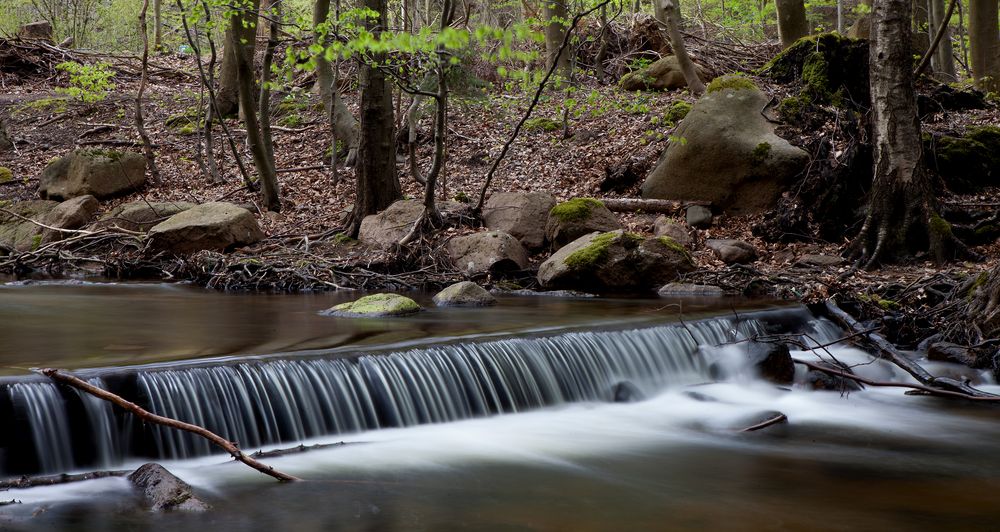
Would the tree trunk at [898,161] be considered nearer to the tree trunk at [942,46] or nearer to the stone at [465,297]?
the stone at [465,297]

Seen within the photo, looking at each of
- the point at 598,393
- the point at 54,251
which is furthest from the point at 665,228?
the point at 54,251

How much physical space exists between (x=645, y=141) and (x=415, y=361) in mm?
11468

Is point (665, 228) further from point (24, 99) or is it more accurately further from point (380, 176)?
point (24, 99)

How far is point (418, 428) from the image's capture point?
691 centimetres

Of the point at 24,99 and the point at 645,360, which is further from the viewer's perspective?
the point at 24,99

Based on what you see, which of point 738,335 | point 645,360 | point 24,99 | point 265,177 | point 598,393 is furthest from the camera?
point 24,99

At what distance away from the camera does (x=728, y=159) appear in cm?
1504

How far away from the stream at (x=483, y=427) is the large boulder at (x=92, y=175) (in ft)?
31.5

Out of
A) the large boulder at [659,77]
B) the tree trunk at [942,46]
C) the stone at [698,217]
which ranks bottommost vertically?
→ the stone at [698,217]

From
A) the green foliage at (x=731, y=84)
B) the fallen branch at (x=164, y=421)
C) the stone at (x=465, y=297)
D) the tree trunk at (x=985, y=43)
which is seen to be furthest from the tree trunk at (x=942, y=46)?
the fallen branch at (x=164, y=421)

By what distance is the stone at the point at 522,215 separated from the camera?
559 inches

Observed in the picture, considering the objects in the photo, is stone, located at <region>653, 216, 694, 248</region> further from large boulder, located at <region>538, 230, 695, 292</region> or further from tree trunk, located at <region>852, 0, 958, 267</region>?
tree trunk, located at <region>852, 0, 958, 267</region>

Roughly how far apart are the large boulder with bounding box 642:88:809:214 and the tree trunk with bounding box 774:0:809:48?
12.8ft

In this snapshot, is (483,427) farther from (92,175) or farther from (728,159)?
(92,175)
